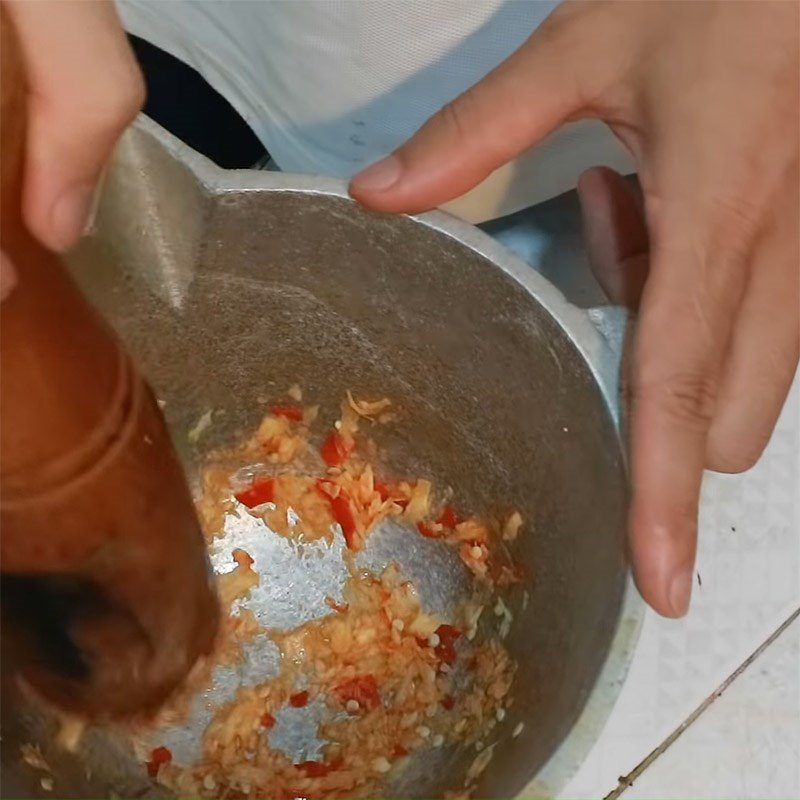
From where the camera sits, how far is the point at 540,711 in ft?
1.65

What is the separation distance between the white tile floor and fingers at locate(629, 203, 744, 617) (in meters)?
0.19

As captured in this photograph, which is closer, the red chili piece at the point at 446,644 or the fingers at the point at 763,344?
the fingers at the point at 763,344

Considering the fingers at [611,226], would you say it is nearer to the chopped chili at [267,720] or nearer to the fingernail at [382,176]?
the fingernail at [382,176]

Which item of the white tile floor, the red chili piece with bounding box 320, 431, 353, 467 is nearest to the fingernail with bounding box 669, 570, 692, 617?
the white tile floor

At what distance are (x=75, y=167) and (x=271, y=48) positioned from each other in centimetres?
27

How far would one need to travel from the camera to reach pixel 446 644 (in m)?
0.66

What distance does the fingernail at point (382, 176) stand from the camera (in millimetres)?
507

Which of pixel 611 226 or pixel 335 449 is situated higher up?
pixel 611 226

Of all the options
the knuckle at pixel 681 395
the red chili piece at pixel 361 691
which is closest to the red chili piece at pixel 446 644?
the red chili piece at pixel 361 691

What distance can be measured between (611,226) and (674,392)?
18 centimetres

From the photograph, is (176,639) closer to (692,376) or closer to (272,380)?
(272,380)

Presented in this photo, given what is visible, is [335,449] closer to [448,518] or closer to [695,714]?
[448,518]

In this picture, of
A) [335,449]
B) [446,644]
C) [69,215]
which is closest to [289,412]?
[335,449]

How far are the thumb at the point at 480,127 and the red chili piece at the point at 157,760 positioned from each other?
14.7 inches
